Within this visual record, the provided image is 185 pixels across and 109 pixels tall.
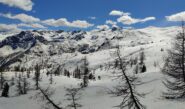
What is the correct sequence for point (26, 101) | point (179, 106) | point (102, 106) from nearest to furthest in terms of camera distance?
1. point (179, 106)
2. point (102, 106)
3. point (26, 101)

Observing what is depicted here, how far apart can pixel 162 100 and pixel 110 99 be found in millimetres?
19196

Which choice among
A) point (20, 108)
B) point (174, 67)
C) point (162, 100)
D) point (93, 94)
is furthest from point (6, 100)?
point (174, 67)

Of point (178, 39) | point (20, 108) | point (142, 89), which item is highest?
point (178, 39)

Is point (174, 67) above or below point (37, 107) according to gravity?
above

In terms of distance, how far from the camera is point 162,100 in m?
56.4

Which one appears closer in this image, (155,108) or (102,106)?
(155,108)

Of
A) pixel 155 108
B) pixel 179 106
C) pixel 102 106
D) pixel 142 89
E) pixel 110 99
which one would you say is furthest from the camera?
pixel 142 89

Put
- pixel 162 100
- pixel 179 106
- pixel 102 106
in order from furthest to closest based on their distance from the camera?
pixel 102 106 < pixel 162 100 < pixel 179 106

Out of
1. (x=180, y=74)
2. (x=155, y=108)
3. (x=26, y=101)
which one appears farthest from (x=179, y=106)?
(x=26, y=101)

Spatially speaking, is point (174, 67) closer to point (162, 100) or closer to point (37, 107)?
point (162, 100)

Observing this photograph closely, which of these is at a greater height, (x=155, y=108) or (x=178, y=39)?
(x=178, y=39)

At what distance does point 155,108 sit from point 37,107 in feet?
119

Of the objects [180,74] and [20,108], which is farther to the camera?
[20,108]

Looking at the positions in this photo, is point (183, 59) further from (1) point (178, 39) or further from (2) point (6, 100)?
(2) point (6, 100)
